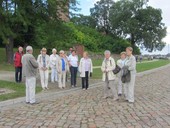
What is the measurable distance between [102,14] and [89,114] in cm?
9343

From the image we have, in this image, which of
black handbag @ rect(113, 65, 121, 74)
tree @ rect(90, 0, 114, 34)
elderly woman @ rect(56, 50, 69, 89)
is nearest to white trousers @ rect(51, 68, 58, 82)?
elderly woman @ rect(56, 50, 69, 89)

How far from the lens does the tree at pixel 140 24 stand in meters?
88.0

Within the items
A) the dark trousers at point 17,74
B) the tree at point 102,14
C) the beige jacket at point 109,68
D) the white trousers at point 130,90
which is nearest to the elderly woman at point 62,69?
the dark trousers at point 17,74

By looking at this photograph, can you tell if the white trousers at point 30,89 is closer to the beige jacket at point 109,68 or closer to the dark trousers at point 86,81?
the beige jacket at point 109,68

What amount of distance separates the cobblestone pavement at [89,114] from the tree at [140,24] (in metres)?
76.2

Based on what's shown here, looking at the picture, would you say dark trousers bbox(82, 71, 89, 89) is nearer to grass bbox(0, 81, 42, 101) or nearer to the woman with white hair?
grass bbox(0, 81, 42, 101)

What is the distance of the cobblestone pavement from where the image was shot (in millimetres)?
8562

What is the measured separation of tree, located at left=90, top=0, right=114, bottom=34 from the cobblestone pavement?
286 ft

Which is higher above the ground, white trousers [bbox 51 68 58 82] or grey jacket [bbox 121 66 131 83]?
grey jacket [bbox 121 66 131 83]

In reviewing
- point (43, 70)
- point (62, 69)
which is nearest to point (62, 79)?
point (62, 69)

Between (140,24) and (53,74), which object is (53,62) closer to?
(53,74)

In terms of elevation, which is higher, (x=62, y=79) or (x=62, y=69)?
(x=62, y=69)

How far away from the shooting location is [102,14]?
101875mm

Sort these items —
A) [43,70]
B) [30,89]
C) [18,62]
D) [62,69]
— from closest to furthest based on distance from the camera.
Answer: [30,89], [43,70], [62,69], [18,62]
